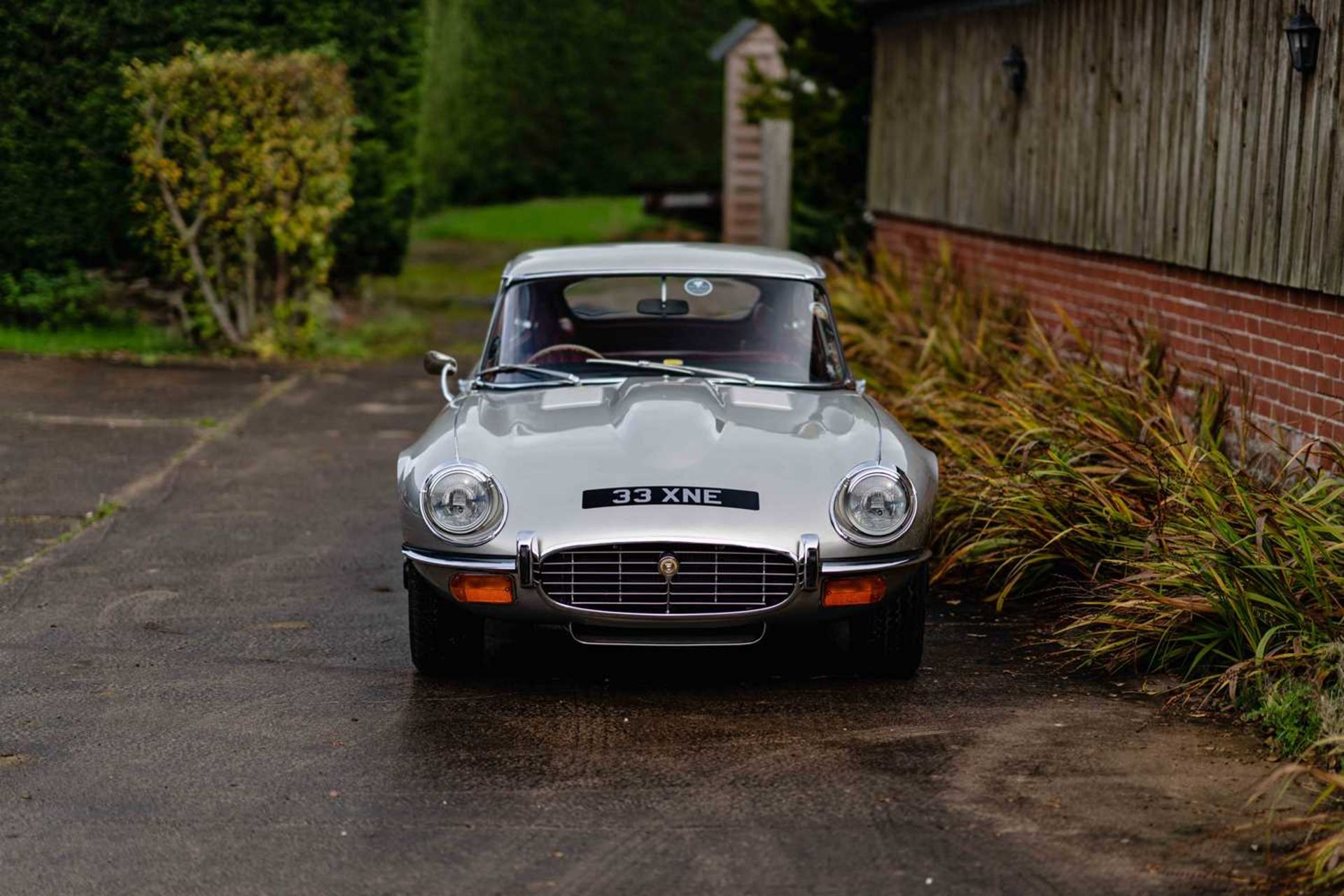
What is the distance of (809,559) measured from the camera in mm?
5578

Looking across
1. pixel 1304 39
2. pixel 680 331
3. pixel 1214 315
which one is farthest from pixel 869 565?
pixel 1214 315

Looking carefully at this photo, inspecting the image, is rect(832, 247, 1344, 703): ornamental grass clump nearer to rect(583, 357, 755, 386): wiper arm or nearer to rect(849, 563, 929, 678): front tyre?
rect(849, 563, 929, 678): front tyre

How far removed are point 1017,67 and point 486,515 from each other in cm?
730

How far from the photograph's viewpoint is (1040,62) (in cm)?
1142

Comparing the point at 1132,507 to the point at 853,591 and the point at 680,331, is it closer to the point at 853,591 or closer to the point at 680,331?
the point at 853,591

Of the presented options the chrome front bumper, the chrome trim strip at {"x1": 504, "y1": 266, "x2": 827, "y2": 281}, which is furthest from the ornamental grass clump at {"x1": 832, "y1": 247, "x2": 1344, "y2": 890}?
the chrome trim strip at {"x1": 504, "y1": 266, "x2": 827, "y2": 281}

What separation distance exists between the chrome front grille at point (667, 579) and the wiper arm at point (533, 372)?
1385mm

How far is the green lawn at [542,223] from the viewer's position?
83.2 ft

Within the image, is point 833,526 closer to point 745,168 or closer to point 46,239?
point 46,239

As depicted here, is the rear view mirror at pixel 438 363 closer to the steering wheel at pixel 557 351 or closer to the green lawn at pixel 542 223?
the steering wheel at pixel 557 351

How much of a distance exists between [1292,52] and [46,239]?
10.3 meters

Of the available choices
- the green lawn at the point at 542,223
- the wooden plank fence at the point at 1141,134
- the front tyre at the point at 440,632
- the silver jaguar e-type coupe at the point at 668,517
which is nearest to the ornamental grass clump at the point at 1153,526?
the wooden plank fence at the point at 1141,134

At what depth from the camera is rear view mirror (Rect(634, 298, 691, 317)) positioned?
7.12m

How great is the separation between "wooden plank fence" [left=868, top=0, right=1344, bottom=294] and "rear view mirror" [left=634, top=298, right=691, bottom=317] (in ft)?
9.27
